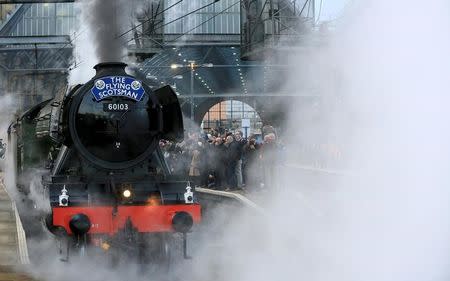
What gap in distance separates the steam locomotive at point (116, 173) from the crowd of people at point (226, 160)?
399cm

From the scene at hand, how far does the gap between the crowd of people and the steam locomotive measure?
13.1 ft

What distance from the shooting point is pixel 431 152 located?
3467 mm

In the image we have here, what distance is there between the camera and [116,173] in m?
6.82

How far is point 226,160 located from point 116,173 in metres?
5.85

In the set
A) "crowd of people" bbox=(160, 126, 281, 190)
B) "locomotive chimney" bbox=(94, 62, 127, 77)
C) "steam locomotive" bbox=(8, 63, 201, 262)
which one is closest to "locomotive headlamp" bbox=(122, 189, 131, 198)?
"steam locomotive" bbox=(8, 63, 201, 262)

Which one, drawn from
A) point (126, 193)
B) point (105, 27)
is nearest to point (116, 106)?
point (126, 193)

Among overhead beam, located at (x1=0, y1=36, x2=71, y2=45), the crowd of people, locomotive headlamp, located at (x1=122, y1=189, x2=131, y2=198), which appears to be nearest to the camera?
locomotive headlamp, located at (x1=122, y1=189, x2=131, y2=198)

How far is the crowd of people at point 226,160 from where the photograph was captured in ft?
39.1

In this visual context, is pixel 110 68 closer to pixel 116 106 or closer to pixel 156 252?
pixel 116 106

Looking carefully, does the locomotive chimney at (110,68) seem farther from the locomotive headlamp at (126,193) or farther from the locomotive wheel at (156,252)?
the locomotive wheel at (156,252)

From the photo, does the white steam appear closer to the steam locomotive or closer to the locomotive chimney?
the steam locomotive

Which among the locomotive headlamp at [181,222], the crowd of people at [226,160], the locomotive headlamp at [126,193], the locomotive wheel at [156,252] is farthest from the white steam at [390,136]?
the crowd of people at [226,160]

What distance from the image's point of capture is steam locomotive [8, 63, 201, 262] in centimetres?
630

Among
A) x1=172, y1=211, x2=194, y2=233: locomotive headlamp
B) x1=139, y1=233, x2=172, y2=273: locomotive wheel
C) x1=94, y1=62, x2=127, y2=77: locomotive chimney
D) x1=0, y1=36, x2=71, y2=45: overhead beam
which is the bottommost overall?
x1=139, y1=233, x2=172, y2=273: locomotive wheel
